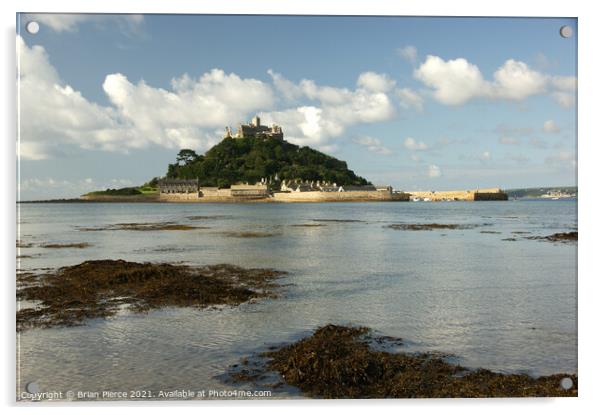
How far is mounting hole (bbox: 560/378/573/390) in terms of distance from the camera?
4.24 meters

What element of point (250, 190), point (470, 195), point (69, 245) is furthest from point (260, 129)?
point (470, 195)

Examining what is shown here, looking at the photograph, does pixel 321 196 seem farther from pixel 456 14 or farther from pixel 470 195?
pixel 456 14

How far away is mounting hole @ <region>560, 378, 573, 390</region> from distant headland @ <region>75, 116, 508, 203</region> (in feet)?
46.9

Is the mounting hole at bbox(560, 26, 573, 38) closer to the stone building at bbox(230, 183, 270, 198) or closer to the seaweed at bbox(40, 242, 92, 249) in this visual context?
the seaweed at bbox(40, 242, 92, 249)

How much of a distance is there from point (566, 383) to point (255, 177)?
129 feet

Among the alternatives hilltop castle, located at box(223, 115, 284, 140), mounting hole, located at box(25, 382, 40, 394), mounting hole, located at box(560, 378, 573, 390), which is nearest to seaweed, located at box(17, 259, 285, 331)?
mounting hole, located at box(25, 382, 40, 394)

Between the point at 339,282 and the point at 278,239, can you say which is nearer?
the point at 339,282

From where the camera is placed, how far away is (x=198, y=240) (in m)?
14.8

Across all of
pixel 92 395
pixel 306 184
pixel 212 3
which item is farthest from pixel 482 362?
pixel 306 184

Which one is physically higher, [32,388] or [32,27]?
[32,27]

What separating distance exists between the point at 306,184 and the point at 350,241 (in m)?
38.2

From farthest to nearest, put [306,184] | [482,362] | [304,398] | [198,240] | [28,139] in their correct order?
[306,184], [198,240], [28,139], [482,362], [304,398]

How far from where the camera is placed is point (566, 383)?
427 centimetres

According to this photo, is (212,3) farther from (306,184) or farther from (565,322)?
(306,184)
